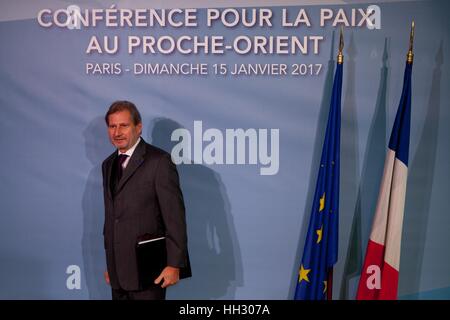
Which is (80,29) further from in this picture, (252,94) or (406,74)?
(406,74)

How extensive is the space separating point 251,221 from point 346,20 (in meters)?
1.40

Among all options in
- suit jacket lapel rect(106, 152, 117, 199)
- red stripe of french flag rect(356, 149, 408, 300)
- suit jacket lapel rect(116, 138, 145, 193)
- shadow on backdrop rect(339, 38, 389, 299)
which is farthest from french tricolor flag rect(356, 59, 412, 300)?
suit jacket lapel rect(106, 152, 117, 199)

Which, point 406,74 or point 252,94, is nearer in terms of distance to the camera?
point 406,74

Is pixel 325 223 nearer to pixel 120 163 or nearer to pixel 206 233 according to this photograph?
pixel 206 233

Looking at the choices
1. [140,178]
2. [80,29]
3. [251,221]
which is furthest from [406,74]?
[80,29]

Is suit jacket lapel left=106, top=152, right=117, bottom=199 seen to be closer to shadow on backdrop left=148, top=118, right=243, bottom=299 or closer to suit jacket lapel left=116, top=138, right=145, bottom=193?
suit jacket lapel left=116, top=138, right=145, bottom=193

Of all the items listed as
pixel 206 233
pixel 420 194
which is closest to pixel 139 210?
pixel 206 233

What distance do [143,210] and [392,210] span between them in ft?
4.81

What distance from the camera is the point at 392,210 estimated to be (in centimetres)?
325

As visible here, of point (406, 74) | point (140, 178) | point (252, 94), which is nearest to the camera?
point (140, 178)

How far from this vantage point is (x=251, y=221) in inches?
139

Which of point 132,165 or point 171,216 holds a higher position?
point 132,165

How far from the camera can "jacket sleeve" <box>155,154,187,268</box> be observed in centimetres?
289

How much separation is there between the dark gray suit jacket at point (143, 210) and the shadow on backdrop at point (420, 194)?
1.50m
